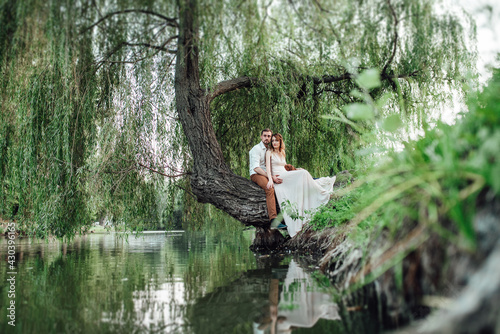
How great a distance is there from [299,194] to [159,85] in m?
3.02

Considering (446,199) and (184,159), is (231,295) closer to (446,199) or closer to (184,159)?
(446,199)

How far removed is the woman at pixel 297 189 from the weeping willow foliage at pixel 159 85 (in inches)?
21.9

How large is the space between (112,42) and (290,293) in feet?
12.5

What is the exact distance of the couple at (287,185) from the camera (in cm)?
620

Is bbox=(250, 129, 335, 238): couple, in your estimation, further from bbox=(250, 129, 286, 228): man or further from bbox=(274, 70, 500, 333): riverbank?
bbox=(274, 70, 500, 333): riverbank

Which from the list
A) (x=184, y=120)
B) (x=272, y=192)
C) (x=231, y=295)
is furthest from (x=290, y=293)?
(x=184, y=120)

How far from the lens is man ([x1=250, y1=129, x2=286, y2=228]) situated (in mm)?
6219

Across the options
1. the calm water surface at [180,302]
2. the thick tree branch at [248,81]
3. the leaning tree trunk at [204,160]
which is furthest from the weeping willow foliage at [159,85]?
the calm water surface at [180,302]

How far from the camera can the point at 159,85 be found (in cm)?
608

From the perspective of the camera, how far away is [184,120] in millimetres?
6258

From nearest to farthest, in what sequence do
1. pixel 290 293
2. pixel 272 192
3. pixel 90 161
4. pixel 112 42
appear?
pixel 290 293 < pixel 112 42 < pixel 90 161 < pixel 272 192

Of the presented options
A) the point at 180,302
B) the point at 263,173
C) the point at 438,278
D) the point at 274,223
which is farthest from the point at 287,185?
the point at 438,278

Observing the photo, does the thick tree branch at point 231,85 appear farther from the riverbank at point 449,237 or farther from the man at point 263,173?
the riverbank at point 449,237

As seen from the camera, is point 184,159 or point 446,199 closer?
point 446,199
